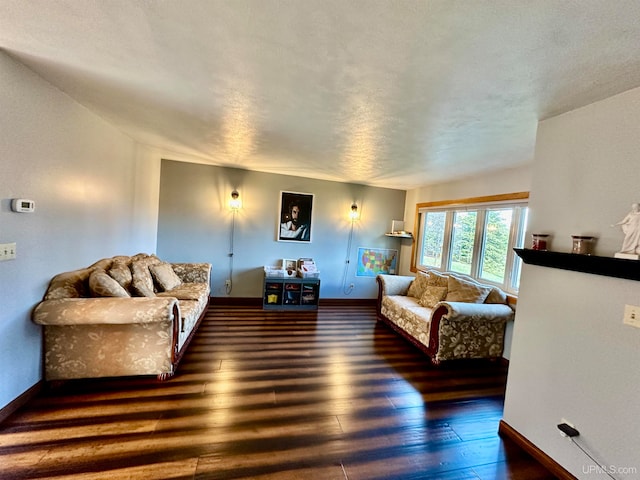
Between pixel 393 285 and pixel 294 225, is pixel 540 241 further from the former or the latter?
pixel 294 225

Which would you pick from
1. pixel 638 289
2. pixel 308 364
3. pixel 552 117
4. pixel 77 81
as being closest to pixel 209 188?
pixel 77 81

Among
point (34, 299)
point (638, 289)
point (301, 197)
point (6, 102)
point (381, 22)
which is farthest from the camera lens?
point (301, 197)

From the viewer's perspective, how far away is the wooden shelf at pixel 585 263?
140 centimetres

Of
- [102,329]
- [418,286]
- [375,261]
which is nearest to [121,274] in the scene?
[102,329]

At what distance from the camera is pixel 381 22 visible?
1122 millimetres

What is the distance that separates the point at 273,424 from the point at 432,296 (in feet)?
8.86

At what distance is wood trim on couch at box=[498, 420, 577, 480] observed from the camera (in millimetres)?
1661

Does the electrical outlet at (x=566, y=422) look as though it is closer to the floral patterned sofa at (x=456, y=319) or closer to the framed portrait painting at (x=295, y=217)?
the floral patterned sofa at (x=456, y=319)

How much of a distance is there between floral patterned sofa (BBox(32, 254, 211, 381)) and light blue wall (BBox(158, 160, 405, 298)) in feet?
6.61

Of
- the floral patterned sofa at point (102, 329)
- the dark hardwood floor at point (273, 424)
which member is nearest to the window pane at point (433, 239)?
the dark hardwood floor at point (273, 424)

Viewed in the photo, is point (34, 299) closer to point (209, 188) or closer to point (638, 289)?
point (209, 188)

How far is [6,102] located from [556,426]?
13.4 ft

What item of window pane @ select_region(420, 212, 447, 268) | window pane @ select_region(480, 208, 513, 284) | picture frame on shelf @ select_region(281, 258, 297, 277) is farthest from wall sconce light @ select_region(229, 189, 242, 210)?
window pane @ select_region(480, 208, 513, 284)

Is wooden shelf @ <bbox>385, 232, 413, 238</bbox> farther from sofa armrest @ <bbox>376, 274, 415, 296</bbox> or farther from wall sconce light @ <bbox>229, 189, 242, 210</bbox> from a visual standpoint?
wall sconce light @ <bbox>229, 189, 242, 210</bbox>
